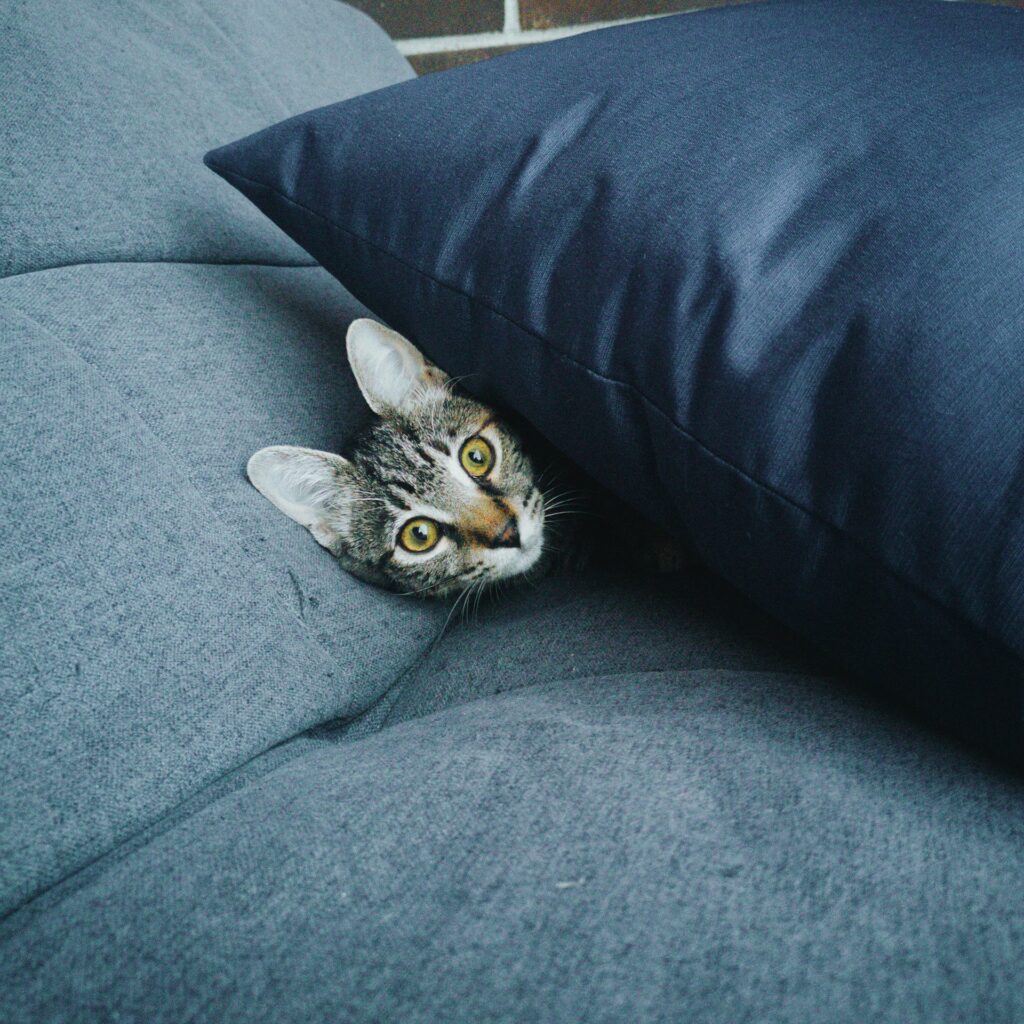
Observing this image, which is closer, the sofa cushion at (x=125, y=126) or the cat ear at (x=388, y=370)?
the sofa cushion at (x=125, y=126)

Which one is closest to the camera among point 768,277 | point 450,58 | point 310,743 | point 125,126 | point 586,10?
point 768,277

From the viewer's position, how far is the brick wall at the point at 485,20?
5.48ft

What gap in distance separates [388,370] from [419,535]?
24 cm

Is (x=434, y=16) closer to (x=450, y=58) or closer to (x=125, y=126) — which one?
(x=450, y=58)

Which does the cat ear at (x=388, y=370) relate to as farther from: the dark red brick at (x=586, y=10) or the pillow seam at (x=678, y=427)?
the dark red brick at (x=586, y=10)

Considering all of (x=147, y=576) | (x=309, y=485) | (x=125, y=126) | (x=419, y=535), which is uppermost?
(x=125, y=126)

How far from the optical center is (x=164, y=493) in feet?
1.98

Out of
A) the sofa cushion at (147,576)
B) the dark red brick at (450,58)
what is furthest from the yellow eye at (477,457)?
the dark red brick at (450,58)

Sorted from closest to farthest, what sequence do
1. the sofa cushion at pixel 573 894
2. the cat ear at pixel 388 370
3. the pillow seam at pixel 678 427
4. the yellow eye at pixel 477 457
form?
the sofa cushion at pixel 573 894
the pillow seam at pixel 678 427
the cat ear at pixel 388 370
the yellow eye at pixel 477 457

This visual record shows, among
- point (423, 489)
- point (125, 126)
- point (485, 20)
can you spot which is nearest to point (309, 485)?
point (423, 489)

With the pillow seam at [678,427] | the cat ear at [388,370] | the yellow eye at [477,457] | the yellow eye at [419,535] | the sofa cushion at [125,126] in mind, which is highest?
the sofa cushion at [125,126]

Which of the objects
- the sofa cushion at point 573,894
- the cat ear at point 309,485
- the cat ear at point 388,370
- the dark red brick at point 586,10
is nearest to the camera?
the sofa cushion at point 573,894

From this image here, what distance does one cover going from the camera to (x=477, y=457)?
0.98 meters

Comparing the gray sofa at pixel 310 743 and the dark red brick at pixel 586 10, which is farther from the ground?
the dark red brick at pixel 586 10
